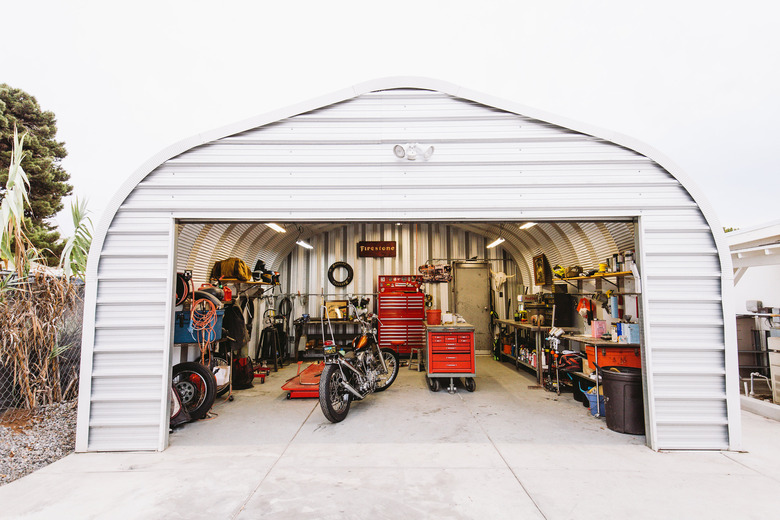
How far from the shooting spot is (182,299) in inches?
178

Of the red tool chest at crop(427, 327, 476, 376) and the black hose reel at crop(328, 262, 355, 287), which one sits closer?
the red tool chest at crop(427, 327, 476, 376)

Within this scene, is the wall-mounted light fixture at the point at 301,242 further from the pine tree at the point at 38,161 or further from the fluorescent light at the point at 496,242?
the pine tree at the point at 38,161

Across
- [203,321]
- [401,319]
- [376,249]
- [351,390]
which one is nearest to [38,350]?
[203,321]

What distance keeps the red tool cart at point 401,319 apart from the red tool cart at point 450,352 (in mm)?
2505

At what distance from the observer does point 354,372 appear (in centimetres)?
498

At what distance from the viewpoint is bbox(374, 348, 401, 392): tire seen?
19.2ft

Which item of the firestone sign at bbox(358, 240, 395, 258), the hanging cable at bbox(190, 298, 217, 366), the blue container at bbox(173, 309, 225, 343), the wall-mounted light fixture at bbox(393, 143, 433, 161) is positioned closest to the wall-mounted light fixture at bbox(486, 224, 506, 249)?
the firestone sign at bbox(358, 240, 395, 258)

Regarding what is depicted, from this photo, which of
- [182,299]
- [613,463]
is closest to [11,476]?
[182,299]

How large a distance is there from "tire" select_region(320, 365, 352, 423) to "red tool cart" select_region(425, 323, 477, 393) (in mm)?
1744

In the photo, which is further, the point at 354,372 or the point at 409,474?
the point at 354,372

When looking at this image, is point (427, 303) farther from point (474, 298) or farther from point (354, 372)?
point (354, 372)

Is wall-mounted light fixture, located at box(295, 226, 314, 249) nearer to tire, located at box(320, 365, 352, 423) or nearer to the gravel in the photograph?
tire, located at box(320, 365, 352, 423)

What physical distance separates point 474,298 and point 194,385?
23.5 feet

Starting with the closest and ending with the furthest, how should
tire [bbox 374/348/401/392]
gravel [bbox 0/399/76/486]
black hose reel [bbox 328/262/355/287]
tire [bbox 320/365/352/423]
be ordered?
gravel [bbox 0/399/76/486], tire [bbox 320/365/352/423], tire [bbox 374/348/401/392], black hose reel [bbox 328/262/355/287]
